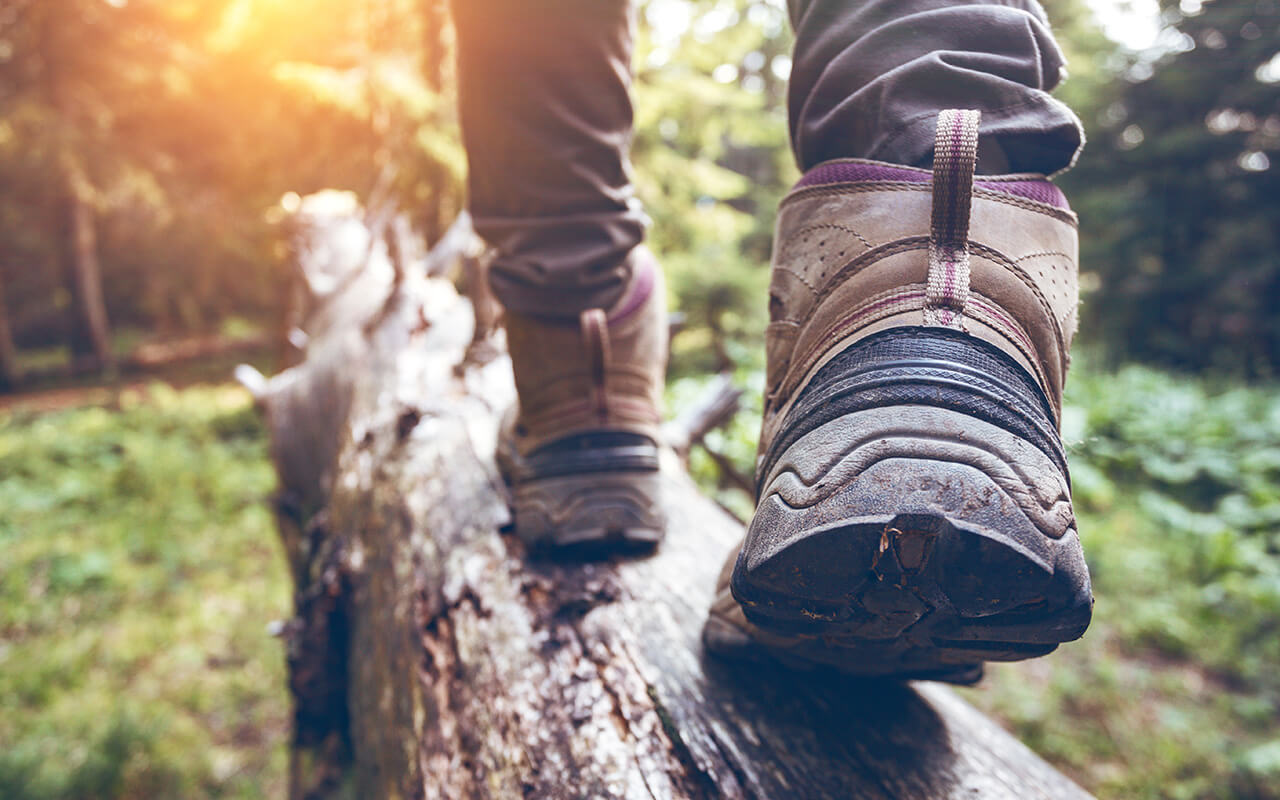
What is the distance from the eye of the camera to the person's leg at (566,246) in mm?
1157

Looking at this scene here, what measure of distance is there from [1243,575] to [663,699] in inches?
145

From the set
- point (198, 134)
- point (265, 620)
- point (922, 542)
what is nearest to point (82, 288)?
point (198, 134)

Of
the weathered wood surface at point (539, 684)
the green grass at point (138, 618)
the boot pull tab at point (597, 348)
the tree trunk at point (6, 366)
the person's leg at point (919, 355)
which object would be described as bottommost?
the tree trunk at point (6, 366)

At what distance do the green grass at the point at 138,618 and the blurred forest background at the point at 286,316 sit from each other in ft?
0.06

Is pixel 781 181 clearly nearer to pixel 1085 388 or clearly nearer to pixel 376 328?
pixel 1085 388

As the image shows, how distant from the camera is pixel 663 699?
94cm

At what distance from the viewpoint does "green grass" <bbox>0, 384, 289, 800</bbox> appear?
8.42ft

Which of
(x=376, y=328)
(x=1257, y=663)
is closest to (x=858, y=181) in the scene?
(x=376, y=328)

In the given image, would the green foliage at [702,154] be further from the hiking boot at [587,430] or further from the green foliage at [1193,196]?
the green foliage at [1193,196]

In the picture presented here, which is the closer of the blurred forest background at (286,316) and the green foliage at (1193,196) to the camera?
the blurred forest background at (286,316)

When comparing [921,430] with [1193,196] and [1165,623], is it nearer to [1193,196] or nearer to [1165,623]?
[1165,623]

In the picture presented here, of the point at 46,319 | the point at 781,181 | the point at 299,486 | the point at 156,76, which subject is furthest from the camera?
the point at 46,319

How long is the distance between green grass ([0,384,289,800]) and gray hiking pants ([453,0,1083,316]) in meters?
2.47

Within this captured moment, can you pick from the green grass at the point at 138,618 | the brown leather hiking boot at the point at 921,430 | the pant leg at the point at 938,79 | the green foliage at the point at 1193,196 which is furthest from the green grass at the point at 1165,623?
the green foliage at the point at 1193,196
